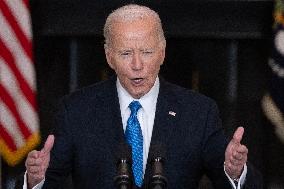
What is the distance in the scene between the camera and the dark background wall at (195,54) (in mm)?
7660

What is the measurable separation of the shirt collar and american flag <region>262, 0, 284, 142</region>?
8.06 ft

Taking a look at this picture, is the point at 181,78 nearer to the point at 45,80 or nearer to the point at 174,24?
the point at 174,24

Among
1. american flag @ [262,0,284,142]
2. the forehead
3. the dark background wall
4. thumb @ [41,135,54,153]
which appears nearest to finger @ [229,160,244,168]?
the forehead

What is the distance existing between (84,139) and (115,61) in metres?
0.48

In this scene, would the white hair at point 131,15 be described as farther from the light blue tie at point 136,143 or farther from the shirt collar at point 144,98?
the light blue tie at point 136,143

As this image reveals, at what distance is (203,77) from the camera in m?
7.91

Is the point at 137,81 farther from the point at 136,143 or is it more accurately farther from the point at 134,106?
the point at 136,143

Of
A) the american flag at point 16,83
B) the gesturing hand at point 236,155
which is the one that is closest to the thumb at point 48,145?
the gesturing hand at point 236,155

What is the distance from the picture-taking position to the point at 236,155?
12.8 feet

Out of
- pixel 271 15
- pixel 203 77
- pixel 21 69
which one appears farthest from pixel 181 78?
pixel 21 69

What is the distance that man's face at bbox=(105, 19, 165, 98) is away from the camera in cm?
420

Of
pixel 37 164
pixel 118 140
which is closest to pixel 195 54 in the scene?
pixel 118 140

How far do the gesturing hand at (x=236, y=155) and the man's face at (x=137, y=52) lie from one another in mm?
598

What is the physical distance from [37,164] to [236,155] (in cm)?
94
